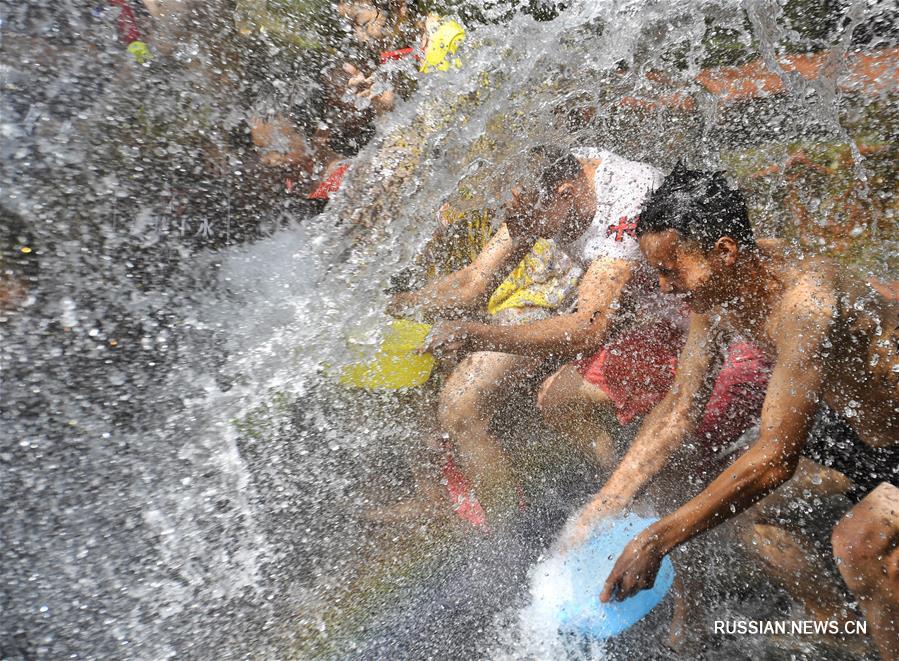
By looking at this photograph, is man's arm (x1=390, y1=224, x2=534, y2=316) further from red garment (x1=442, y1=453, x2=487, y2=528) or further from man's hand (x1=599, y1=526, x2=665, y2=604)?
man's hand (x1=599, y1=526, x2=665, y2=604)

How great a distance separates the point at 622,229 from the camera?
1.43 meters

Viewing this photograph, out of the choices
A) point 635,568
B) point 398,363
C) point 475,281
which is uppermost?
point 475,281

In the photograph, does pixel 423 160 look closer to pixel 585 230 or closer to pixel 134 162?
pixel 585 230

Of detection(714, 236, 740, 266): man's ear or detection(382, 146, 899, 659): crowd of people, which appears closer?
detection(382, 146, 899, 659): crowd of people

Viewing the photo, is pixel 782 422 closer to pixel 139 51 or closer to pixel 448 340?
pixel 448 340

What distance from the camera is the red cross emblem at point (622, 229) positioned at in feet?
4.61

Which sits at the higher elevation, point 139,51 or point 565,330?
point 565,330

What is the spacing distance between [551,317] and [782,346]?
60 cm

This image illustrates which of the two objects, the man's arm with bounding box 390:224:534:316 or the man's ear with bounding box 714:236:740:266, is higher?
the man's ear with bounding box 714:236:740:266

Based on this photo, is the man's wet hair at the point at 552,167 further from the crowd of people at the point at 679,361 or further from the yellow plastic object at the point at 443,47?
the yellow plastic object at the point at 443,47

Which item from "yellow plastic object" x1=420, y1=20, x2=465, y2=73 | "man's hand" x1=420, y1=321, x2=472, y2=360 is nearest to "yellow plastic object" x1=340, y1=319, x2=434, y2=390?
"man's hand" x1=420, y1=321, x2=472, y2=360

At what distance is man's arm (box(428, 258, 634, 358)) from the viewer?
143cm

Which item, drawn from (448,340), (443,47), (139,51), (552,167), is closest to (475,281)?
(448,340)

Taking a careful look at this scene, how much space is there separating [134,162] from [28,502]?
1.21 meters
